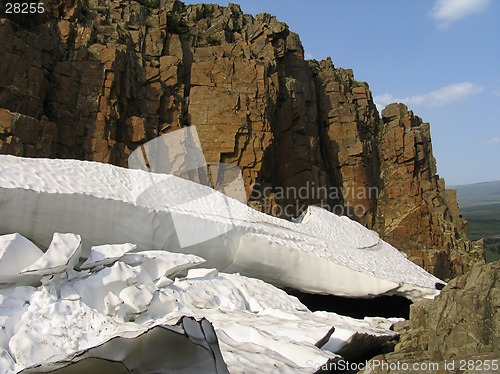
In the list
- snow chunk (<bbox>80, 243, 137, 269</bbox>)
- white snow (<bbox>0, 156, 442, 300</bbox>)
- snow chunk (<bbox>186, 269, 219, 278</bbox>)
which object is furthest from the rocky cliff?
snow chunk (<bbox>80, 243, 137, 269</bbox>)

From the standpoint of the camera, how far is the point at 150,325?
3.40 m

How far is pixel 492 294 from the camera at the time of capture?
3.72 meters

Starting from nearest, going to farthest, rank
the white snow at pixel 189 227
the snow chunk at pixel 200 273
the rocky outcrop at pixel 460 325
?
the rocky outcrop at pixel 460 325 < the white snow at pixel 189 227 < the snow chunk at pixel 200 273

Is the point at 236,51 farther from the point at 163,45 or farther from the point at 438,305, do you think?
the point at 438,305

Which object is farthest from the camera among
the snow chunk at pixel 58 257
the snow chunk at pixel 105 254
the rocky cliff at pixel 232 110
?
the rocky cliff at pixel 232 110

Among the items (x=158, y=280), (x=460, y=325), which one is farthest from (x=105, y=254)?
(x=460, y=325)

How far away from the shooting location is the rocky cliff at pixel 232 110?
16.1 metres

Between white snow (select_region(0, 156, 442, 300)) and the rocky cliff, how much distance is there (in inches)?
388

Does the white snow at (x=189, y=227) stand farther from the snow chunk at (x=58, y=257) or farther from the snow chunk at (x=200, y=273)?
the snow chunk at (x=58, y=257)

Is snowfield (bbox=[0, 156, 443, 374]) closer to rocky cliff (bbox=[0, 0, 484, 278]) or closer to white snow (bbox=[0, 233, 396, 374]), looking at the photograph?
white snow (bbox=[0, 233, 396, 374])

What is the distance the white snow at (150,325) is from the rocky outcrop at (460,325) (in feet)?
0.99

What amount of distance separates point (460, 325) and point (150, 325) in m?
2.37

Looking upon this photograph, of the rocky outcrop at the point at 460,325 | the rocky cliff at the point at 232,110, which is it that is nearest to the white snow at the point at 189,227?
the rocky outcrop at the point at 460,325

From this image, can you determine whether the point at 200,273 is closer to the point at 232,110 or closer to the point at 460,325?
the point at 460,325
